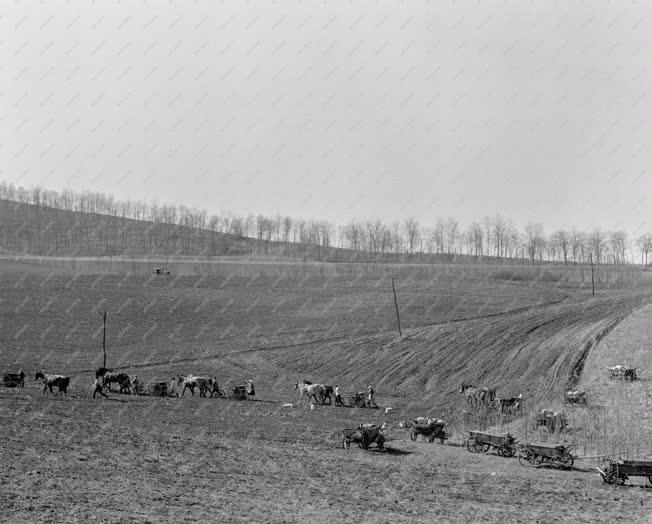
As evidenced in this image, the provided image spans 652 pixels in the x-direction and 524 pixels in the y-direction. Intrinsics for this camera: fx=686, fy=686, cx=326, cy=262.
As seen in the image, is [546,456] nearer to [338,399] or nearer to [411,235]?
[338,399]

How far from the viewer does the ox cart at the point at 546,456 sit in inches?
914

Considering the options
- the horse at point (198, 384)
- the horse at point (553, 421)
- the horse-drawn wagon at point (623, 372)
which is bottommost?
the horse at point (553, 421)

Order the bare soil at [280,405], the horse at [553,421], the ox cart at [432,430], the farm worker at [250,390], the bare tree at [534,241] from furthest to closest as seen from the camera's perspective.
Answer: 1. the bare tree at [534,241]
2. the farm worker at [250,390]
3. the horse at [553,421]
4. the ox cart at [432,430]
5. the bare soil at [280,405]

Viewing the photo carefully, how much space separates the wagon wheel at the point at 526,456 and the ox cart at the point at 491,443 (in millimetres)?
1028

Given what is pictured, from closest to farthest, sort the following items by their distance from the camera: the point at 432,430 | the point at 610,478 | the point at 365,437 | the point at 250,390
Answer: the point at 610,478 → the point at 365,437 → the point at 432,430 → the point at 250,390

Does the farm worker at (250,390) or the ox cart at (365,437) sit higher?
the farm worker at (250,390)

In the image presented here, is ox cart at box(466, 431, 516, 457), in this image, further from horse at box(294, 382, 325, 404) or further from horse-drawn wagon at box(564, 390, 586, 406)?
horse at box(294, 382, 325, 404)

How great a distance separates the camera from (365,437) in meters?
25.5

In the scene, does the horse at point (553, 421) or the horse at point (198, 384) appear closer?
the horse at point (553, 421)

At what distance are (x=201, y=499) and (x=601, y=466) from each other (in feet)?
45.7

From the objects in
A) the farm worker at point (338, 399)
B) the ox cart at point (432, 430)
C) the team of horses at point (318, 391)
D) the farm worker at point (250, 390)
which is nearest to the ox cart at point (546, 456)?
the ox cart at point (432, 430)

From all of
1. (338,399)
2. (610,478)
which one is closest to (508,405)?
(338,399)

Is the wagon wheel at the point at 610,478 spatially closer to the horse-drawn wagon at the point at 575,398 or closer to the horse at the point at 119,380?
the horse-drawn wagon at the point at 575,398

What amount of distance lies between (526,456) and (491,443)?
186 centimetres
